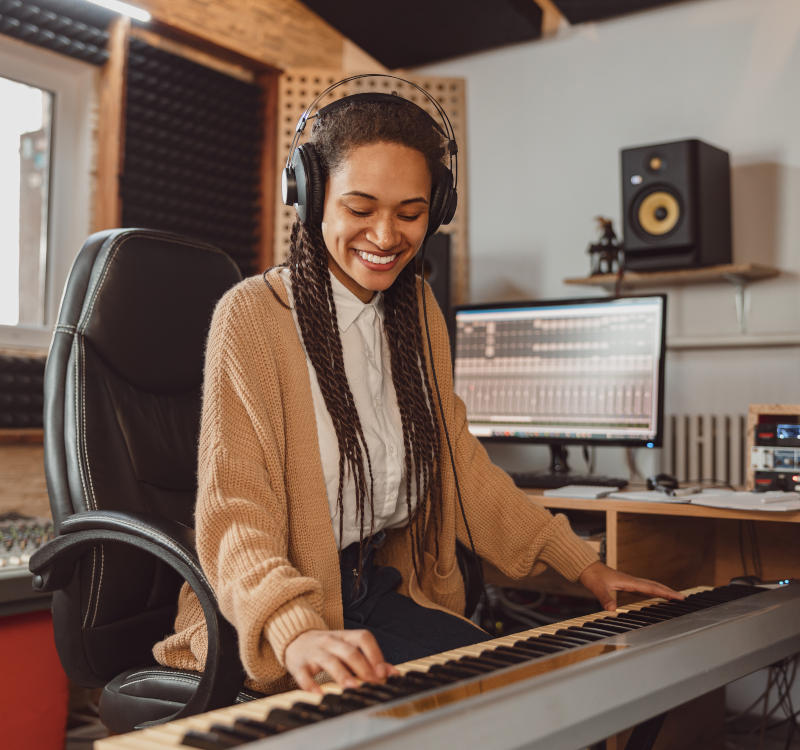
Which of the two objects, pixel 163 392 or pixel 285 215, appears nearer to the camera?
pixel 163 392

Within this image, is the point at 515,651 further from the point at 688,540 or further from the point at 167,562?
the point at 688,540

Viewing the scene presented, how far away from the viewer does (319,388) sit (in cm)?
131

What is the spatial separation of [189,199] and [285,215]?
35 centimetres

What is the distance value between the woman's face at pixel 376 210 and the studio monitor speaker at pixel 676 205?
1.42 meters

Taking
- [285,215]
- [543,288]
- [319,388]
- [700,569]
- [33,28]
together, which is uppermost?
[33,28]

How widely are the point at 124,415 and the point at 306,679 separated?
0.79 m

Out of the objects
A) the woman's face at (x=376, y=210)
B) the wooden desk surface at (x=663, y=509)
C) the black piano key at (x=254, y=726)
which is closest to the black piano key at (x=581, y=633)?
the black piano key at (x=254, y=726)

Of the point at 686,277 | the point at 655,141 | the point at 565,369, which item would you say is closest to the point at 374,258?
the point at 565,369

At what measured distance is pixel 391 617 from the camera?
1.33 metres

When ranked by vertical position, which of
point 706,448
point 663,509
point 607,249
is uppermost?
point 607,249

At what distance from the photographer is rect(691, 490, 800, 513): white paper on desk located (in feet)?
5.58

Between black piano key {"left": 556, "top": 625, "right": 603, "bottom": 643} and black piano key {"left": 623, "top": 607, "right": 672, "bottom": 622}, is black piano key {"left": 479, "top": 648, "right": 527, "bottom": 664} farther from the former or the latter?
black piano key {"left": 623, "top": 607, "right": 672, "bottom": 622}

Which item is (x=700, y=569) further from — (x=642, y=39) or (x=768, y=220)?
(x=642, y=39)

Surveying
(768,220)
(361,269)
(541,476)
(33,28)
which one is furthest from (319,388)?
(33,28)
